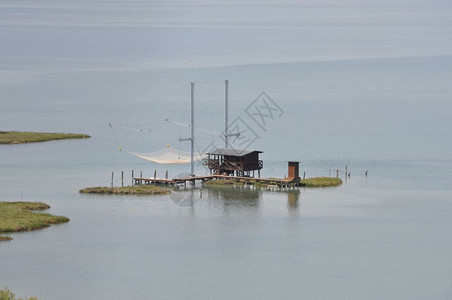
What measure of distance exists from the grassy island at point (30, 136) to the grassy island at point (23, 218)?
31.8 m

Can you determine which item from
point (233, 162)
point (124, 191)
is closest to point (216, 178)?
point (233, 162)

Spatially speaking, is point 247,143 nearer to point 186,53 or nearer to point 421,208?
point 421,208

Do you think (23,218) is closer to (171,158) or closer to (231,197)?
(231,197)

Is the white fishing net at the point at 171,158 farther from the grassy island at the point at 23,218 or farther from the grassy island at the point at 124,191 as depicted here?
the grassy island at the point at 23,218

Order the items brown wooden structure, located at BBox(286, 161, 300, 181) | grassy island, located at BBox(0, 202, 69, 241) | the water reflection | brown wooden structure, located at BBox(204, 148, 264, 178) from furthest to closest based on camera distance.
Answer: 1. brown wooden structure, located at BBox(204, 148, 264, 178)
2. brown wooden structure, located at BBox(286, 161, 300, 181)
3. the water reflection
4. grassy island, located at BBox(0, 202, 69, 241)

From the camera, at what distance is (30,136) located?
8788 centimetres

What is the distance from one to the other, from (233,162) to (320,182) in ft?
20.6

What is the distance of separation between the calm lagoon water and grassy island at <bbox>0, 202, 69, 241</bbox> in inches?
27.8

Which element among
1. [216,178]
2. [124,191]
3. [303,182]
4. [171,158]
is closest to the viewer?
[124,191]

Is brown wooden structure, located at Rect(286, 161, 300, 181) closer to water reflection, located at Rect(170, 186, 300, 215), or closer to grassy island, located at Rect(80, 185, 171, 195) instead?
water reflection, located at Rect(170, 186, 300, 215)

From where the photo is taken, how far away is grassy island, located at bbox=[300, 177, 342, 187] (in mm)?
64262

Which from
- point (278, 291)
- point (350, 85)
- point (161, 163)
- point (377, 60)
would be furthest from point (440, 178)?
point (377, 60)

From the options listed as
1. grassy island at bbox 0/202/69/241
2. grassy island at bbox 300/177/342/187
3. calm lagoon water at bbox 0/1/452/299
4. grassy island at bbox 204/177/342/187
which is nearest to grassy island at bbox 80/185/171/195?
calm lagoon water at bbox 0/1/452/299

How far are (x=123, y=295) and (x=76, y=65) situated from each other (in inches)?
4893
